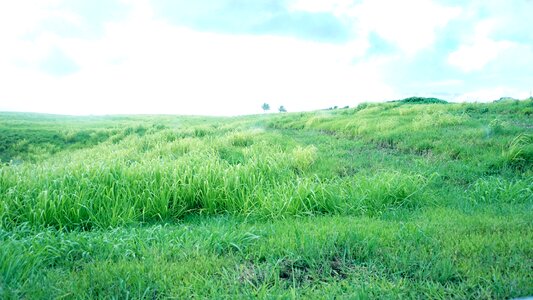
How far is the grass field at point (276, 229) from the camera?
9.94 ft

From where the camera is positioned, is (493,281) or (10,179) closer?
(493,281)

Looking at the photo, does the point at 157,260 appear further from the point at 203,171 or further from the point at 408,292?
the point at 203,171

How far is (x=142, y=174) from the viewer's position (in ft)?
20.5

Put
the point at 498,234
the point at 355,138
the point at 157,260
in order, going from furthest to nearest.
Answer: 1. the point at 355,138
2. the point at 498,234
3. the point at 157,260

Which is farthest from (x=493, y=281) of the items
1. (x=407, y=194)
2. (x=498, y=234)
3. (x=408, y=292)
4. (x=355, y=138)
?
(x=355, y=138)

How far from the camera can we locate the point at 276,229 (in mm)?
4305

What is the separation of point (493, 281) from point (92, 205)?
4.95 metres

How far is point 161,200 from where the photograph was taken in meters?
5.51

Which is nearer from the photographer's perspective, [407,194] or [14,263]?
[14,263]

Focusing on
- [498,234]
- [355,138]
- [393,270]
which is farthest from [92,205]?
[355,138]

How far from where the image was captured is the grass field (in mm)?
3029

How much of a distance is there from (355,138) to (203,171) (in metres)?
7.63

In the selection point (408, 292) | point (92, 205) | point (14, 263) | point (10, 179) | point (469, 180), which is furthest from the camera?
point (469, 180)

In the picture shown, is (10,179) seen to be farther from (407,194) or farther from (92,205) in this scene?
(407,194)
